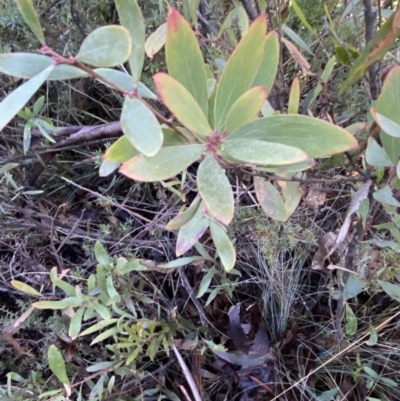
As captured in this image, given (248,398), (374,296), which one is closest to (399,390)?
(374,296)

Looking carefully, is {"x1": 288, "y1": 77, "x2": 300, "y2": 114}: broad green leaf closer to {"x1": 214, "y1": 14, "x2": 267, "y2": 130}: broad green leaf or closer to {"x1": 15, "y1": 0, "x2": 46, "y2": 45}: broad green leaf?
{"x1": 214, "y1": 14, "x2": 267, "y2": 130}: broad green leaf

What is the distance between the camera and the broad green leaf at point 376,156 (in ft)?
1.84

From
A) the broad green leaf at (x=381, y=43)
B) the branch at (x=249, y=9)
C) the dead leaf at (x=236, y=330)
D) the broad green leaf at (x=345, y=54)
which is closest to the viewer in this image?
the broad green leaf at (x=381, y=43)

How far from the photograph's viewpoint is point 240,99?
423mm

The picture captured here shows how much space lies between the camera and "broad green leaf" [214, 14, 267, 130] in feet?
1.35

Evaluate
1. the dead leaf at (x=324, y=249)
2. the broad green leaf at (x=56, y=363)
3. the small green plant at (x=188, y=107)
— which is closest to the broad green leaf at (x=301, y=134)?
the small green plant at (x=188, y=107)

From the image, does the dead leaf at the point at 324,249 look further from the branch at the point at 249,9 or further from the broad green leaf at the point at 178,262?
the branch at the point at 249,9

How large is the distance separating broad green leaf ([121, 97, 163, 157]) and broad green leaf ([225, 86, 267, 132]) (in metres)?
0.08

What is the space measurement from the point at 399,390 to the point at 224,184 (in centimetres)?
88

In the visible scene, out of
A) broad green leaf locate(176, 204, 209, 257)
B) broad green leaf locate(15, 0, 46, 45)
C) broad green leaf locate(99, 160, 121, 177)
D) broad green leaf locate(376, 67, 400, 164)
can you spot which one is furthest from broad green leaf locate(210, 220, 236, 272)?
broad green leaf locate(15, 0, 46, 45)

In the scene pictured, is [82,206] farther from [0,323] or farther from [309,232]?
[309,232]

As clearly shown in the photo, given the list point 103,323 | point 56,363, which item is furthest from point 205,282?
point 56,363

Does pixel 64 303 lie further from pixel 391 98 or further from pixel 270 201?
pixel 391 98

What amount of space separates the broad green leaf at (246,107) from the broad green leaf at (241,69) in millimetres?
28
